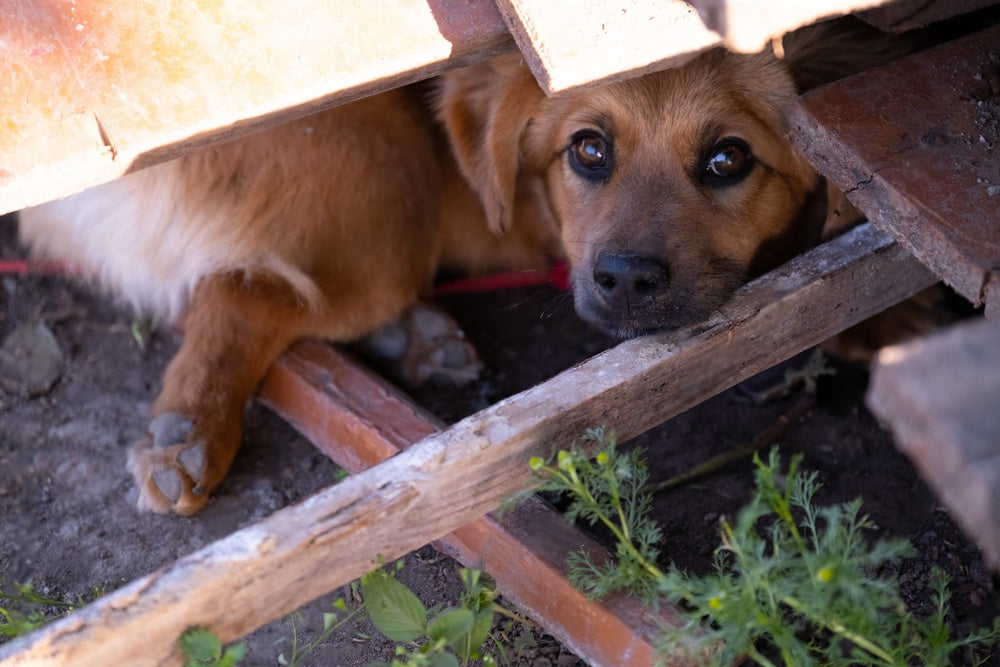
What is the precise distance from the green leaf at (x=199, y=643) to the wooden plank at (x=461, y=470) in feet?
0.05

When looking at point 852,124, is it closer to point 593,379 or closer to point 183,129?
point 593,379

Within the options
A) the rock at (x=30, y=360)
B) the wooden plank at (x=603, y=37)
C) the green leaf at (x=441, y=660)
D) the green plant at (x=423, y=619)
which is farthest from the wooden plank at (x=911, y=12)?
the rock at (x=30, y=360)

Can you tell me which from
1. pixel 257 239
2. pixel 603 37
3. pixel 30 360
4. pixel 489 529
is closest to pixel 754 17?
pixel 603 37

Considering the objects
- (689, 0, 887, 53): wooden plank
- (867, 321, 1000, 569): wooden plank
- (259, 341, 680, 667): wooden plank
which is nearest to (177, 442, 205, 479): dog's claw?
(259, 341, 680, 667): wooden plank

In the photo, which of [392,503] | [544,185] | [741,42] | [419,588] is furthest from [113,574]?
[741,42]

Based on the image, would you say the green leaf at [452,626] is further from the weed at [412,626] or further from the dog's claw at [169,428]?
the dog's claw at [169,428]

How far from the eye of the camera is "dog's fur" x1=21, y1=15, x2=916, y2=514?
232 cm

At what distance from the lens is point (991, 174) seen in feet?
5.97

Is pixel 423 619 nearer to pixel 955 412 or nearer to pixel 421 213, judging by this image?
pixel 955 412

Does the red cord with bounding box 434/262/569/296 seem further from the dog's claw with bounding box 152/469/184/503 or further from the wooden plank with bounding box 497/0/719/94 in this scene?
the wooden plank with bounding box 497/0/719/94

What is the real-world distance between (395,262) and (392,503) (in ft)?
4.52

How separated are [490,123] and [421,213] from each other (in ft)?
1.18

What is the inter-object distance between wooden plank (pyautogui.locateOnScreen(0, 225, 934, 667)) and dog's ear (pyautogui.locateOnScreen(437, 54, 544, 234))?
946 mm

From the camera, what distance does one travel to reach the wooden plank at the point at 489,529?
5.69 ft
